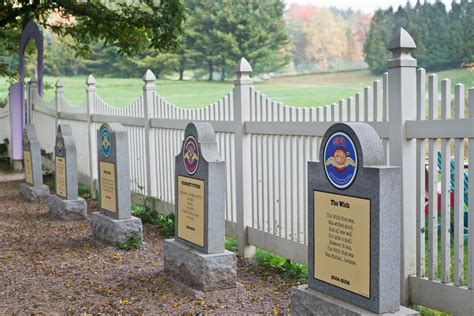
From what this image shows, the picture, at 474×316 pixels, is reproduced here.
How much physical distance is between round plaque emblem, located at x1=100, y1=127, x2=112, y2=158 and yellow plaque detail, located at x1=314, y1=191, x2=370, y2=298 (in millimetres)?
4366

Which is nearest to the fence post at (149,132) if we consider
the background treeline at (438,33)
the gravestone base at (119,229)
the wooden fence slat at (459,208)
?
the gravestone base at (119,229)

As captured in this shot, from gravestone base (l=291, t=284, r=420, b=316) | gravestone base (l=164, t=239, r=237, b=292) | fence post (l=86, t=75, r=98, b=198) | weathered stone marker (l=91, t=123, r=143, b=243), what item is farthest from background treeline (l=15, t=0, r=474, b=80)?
gravestone base (l=291, t=284, r=420, b=316)

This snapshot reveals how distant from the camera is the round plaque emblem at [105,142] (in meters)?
7.91

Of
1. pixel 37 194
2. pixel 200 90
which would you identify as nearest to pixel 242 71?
pixel 37 194

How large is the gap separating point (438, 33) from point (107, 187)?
33.2 m

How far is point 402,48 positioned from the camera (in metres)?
4.84

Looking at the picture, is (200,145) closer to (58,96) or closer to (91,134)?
(91,134)

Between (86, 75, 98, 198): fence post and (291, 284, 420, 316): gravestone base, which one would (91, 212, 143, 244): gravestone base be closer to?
(291, 284, 420, 316): gravestone base

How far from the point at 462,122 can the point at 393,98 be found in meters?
0.66

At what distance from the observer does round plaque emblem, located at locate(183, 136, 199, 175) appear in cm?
590

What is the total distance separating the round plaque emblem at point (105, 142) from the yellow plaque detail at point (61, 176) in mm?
1811

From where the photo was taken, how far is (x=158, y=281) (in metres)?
6.15

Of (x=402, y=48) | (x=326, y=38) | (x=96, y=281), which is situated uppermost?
(x=326, y=38)

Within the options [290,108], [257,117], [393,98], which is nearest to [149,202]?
[257,117]
